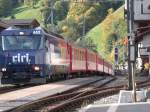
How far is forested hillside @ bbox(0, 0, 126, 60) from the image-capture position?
5271 inches

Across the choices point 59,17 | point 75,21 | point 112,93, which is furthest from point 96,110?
point 59,17

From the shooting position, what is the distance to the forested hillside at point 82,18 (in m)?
134

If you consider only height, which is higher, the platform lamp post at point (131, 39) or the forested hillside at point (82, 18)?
the forested hillside at point (82, 18)

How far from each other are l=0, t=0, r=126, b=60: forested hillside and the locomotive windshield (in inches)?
3399

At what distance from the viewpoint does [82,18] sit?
13762 centimetres

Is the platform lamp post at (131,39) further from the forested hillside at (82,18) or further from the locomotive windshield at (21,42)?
the forested hillside at (82,18)

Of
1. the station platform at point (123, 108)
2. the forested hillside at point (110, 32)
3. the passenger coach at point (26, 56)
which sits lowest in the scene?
the station platform at point (123, 108)

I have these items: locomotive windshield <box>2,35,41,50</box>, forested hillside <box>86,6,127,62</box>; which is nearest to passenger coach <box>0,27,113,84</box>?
locomotive windshield <box>2,35,41,50</box>

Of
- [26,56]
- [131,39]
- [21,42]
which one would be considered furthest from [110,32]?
[131,39]

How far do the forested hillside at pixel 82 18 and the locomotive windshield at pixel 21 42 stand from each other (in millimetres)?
86344

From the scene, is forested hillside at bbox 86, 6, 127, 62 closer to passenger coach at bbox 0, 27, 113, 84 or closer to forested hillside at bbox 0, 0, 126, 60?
forested hillside at bbox 0, 0, 126, 60

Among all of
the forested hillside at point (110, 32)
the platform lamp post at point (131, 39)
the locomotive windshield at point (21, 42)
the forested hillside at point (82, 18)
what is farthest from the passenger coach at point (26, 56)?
the forested hillside at point (110, 32)

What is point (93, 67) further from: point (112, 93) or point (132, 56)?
point (132, 56)

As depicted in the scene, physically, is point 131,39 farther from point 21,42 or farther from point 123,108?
point 21,42
